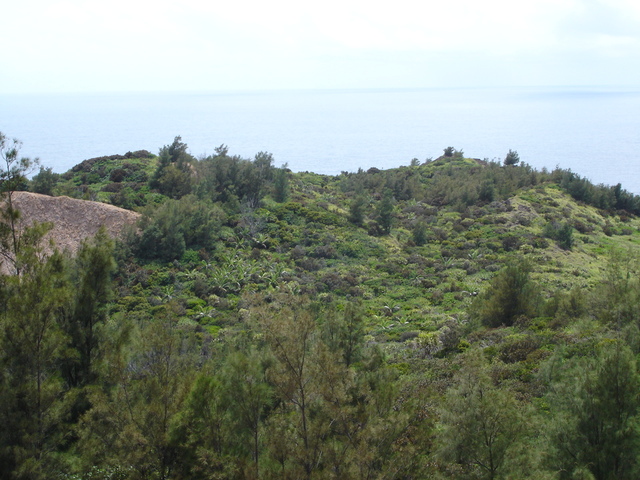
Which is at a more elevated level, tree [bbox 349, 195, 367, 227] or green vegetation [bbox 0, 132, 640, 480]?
tree [bbox 349, 195, 367, 227]

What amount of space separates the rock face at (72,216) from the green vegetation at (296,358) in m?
1.83

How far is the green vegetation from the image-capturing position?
8562 millimetres

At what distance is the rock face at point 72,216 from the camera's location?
2911 centimetres

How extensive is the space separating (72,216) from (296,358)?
85.9ft

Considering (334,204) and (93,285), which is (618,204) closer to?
(334,204)

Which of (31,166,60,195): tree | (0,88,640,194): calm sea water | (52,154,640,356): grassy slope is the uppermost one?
(0,88,640,194): calm sea water

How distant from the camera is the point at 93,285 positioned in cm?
1238

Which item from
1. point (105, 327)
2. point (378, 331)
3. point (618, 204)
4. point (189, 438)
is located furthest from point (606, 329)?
point (618, 204)

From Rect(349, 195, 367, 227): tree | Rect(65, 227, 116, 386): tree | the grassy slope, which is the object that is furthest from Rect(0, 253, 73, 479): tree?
Rect(349, 195, 367, 227): tree

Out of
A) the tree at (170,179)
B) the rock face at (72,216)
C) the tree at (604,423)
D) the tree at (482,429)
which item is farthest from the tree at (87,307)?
the tree at (170,179)

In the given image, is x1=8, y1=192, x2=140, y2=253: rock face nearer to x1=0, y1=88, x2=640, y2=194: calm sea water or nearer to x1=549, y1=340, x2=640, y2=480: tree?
x1=549, y1=340, x2=640, y2=480: tree

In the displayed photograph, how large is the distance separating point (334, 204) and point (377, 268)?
1331cm

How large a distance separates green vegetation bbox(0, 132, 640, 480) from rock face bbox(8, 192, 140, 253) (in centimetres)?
183

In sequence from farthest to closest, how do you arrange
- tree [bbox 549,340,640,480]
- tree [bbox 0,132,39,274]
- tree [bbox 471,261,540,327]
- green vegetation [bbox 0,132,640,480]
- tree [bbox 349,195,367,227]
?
→ tree [bbox 349,195,367,227], tree [bbox 471,261,540,327], tree [bbox 0,132,39,274], tree [bbox 549,340,640,480], green vegetation [bbox 0,132,640,480]
